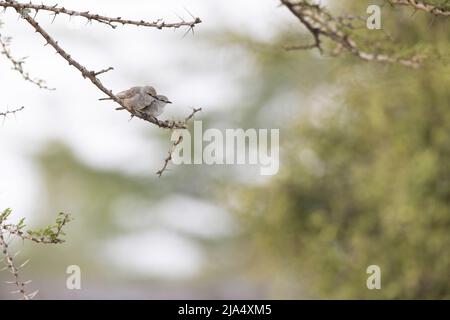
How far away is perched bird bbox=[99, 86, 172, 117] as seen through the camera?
171 inches

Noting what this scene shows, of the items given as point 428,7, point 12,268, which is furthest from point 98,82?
point 428,7

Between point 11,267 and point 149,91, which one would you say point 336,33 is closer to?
point 149,91

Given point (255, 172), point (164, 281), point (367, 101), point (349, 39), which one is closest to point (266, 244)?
point (255, 172)

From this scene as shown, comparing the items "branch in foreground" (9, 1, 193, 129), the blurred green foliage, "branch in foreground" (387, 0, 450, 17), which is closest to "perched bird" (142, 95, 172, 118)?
"branch in foreground" (9, 1, 193, 129)

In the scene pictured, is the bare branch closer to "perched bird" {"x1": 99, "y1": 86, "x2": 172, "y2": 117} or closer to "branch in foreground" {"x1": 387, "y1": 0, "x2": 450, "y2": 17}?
"perched bird" {"x1": 99, "y1": 86, "x2": 172, "y2": 117}

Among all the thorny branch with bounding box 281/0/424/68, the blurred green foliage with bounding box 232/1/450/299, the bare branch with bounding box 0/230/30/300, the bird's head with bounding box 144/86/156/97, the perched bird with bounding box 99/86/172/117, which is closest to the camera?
the bare branch with bounding box 0/230/30/300

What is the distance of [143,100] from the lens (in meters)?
4.43

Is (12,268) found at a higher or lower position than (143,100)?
lower

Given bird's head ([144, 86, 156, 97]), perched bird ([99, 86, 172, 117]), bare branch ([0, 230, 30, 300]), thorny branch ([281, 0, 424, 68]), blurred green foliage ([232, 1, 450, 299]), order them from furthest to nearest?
blurred green foliage ([232, 1, 450, 299])
thorny branch ([281, 0, 424, 68])
bird's head ([144, 86, 156, 97])
perched bird ([99, 86, 172, 117])
bare branch ([0, 230, 30, 300])

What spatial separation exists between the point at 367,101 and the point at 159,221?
12455mm

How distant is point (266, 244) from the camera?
10938 millimetres

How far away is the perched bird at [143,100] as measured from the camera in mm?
4355

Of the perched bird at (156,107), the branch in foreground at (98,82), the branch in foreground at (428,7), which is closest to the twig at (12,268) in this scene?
the branch in foreground at (98,82)

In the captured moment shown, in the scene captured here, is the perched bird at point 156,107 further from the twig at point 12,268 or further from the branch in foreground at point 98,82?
the twig at point 12,268
